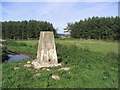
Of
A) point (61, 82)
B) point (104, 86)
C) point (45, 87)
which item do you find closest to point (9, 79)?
point (45, 87)

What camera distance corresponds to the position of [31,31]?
156ft

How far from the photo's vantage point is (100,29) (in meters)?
42.5

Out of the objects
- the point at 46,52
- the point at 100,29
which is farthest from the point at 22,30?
the point at 46,52

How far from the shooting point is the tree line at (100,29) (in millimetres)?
39000

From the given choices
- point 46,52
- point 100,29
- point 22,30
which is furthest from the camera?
point 22,30

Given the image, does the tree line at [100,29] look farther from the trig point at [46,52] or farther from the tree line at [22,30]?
the trig point at [46,52]

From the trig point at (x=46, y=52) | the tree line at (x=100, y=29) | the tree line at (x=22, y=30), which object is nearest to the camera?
the trig point at (x=46, y=52)

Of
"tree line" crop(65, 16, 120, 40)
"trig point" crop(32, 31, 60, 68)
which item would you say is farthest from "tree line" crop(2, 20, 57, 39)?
"trig point" crop(32, 31, 60, 68)

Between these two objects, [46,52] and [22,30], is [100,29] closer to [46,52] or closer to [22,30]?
[22,30]

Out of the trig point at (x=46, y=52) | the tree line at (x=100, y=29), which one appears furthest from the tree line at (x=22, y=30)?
the trig point at (x=46, y=52)

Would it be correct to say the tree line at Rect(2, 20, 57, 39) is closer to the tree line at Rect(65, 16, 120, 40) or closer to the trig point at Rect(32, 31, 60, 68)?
the tree line at Rect(65, 16, 120, 40)

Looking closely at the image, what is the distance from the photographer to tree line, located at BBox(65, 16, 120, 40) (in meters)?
39.0

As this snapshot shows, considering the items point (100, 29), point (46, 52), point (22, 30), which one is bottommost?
point (46, 52)

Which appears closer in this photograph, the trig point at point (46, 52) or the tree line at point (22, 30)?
the trig point at point (46, 52)
